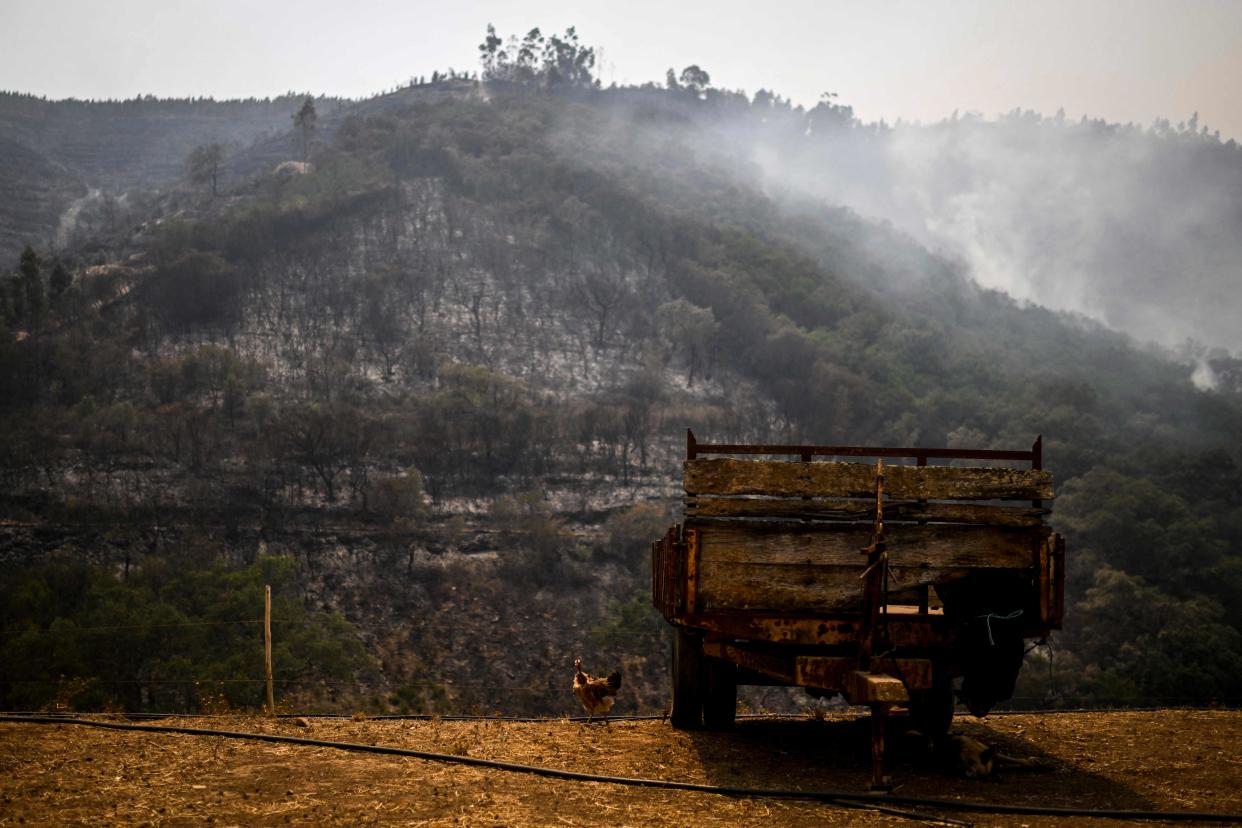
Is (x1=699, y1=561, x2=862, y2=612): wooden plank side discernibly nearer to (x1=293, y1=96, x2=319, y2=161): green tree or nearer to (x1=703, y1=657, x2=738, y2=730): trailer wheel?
(x1=703, y1=657, x2=738, y2=730): trailer wheel

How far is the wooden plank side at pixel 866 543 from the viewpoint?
791 cm

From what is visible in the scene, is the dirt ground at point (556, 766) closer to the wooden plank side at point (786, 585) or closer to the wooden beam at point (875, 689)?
the wooden beam at point (875, 689)

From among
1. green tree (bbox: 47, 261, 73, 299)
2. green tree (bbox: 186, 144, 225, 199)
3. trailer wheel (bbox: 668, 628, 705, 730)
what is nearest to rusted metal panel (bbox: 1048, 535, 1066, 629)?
trailer wheel (bbox: 668, 628, 705, 730)

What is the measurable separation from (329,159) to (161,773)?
11153 cm

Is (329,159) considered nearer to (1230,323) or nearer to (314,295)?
(314,295)

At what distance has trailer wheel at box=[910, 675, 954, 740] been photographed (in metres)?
8.97

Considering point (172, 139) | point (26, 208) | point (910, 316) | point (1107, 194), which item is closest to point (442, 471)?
point (910, 316)

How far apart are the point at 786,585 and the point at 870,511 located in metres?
0.77

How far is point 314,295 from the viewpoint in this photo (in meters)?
91.2

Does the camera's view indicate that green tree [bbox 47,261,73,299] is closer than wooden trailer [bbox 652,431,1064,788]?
No

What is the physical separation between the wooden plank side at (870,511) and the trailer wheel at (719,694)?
99.8 inches

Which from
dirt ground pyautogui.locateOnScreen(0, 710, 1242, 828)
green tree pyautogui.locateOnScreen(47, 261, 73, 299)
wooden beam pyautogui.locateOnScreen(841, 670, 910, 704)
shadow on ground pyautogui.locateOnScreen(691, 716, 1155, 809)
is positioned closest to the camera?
dirt ground pyautogui.locateOnScreen(0, 710, 1242, 828)

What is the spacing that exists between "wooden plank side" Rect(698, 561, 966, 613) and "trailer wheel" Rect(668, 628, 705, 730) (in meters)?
2.17

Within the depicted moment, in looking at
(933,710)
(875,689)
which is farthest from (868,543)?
(933,710)
